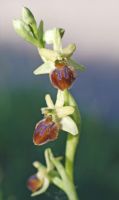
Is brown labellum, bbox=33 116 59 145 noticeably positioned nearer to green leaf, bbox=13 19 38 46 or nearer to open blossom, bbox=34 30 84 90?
open blossom, bbox=34 30 84 90

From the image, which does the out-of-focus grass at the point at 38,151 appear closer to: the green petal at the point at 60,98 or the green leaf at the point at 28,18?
the green petal at the point at 60,98

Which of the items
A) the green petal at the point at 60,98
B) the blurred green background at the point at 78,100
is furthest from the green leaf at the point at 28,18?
the blurred green background at the point at 78,100

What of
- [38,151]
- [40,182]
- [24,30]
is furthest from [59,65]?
[38,151]

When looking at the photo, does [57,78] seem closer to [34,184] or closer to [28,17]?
[28,17]

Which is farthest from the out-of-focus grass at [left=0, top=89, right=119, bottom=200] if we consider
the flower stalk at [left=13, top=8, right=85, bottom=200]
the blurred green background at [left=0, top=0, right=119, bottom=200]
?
the flower stalk at [left=13, top=8, right=85, bottom=200]

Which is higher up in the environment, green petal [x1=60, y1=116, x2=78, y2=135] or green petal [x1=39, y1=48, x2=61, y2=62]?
green petal [x1=39, y1=48, x2=61, y2=62]

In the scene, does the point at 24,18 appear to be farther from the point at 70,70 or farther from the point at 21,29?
the point at 70,70
